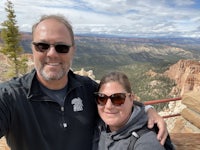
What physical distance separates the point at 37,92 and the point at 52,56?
0.36 metres

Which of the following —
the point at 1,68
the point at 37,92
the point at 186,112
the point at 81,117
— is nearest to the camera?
the point at 37,92

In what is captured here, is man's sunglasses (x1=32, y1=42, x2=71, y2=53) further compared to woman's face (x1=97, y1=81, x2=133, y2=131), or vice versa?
man's sunglasses (x1=32, y1=42, x2=71, y2=53)

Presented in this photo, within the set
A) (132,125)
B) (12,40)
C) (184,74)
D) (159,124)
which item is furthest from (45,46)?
(184,74)

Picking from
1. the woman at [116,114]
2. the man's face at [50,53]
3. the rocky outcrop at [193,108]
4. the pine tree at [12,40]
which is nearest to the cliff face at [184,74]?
the pine tree at [12,40]

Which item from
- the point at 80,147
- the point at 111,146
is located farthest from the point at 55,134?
the point at 111,146

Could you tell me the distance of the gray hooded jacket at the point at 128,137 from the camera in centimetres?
188

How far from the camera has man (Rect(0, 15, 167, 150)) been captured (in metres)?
2.07

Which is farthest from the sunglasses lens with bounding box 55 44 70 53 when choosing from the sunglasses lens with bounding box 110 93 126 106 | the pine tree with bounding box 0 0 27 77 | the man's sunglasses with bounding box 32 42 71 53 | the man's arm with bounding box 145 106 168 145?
the pine tree with bounding box 0 0 27 77

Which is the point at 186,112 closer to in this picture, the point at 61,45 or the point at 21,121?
the point at 61,45

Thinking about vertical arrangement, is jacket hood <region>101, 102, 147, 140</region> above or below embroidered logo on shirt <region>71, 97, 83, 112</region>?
below

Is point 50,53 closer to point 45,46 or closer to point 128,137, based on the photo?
point 45,46

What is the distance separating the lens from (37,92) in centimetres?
221

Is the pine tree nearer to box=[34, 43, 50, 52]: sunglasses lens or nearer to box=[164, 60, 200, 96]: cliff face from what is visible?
box=[34, 43, 50, 52]: sunglasses lens

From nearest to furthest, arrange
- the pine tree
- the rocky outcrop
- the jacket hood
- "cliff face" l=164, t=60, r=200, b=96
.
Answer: the jacket hood → the rocky outcrop → the pine tree → "cliff face" l=164, t=60, r=200, b=96
